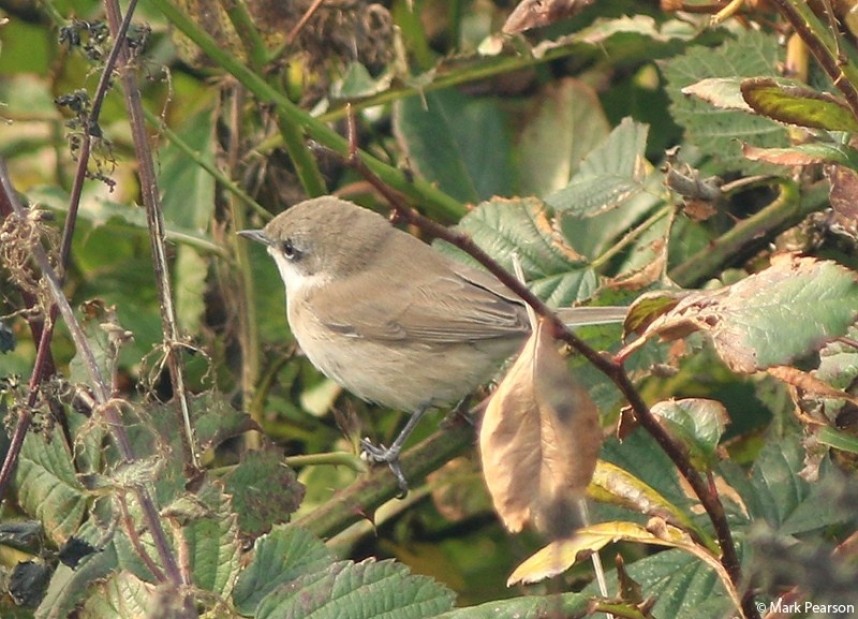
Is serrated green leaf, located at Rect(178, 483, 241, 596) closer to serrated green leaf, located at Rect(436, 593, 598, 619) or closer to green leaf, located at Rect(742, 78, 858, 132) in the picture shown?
serrated green leaf, located at Rect(436, 593, 598, 619)

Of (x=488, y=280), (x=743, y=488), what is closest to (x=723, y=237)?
(x=743, y=488)

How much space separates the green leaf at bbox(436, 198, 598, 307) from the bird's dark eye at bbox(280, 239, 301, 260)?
105 centimetres

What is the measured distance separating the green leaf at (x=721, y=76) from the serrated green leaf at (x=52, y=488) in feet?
5.66

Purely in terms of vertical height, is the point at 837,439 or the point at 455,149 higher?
the point at 837,439


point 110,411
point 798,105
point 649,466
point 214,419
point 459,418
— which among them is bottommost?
point 459,418

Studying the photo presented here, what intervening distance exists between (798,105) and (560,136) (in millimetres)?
1904

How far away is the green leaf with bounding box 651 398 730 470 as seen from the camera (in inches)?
77.5

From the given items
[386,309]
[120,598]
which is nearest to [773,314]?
[120,598]

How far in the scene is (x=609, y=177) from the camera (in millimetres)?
3270

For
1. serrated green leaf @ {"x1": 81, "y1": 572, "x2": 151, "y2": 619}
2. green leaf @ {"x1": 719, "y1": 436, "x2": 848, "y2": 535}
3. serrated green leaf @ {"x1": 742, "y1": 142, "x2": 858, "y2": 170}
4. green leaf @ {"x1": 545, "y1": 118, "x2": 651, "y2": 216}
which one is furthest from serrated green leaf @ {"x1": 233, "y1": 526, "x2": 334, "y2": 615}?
green leaf @ {"x1": 545, "y1": 118, "x2": 651, "y2": 216}

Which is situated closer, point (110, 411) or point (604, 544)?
point (604, 544)

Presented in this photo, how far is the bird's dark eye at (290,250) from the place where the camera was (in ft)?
13.7

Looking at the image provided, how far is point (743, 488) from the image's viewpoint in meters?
2.61

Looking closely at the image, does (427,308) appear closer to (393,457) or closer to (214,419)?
(393,457)
